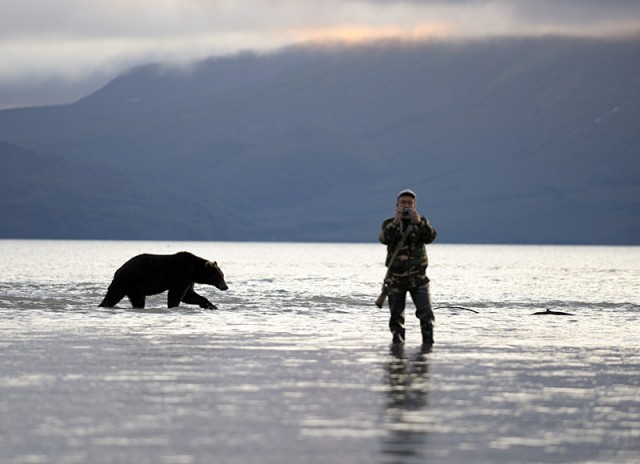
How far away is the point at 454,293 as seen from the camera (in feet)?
146

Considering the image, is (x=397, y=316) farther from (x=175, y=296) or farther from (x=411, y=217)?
(x=175, y=296)

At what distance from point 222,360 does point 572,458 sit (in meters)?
7.43

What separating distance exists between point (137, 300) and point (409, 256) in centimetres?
1079

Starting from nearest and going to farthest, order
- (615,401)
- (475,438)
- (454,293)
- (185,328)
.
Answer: (475,438), (615,401), (185,328), (454,293)

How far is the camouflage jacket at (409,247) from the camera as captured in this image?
18641mm

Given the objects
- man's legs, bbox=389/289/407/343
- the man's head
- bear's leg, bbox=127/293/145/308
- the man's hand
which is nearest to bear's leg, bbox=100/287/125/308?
bear's leg, bbox=127/293/145/308

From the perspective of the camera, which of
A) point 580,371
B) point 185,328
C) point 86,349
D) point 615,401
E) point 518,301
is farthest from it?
point 518,301

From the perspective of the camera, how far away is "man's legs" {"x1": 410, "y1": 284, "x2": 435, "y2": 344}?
18.9m

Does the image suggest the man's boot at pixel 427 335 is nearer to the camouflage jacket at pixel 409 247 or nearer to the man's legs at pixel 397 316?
the man's legs at pixel 397 316

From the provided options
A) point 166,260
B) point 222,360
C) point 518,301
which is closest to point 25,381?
point 222,360

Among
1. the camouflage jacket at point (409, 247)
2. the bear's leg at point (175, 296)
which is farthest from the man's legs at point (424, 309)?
the bear's leg at point (175, 296)

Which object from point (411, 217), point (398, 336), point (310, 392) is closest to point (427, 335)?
point (398, 336)

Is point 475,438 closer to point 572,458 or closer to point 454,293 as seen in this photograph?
point 572,458

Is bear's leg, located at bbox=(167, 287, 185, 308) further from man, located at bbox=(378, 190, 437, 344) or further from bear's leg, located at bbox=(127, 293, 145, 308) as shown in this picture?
man, located at bbox=(378, 190, 437, 344)
